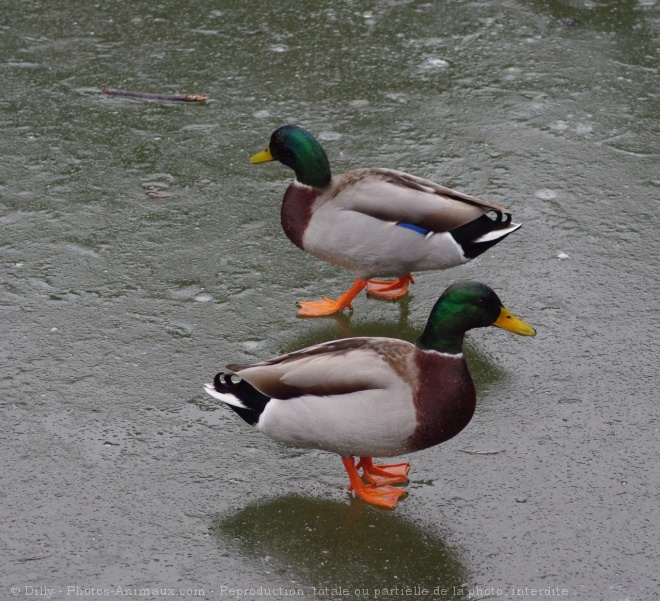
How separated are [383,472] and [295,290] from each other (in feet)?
4.42

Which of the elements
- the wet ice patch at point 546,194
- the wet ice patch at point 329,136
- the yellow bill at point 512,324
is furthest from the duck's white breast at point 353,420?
the wet ice patch at point 329,136

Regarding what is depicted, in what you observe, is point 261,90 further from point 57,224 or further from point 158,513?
point 158,513

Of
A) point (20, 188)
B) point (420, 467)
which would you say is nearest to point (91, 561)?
point (420, 467)

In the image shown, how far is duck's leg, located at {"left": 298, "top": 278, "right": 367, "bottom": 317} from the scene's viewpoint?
464cm

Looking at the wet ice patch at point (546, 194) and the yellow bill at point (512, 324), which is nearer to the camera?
the yellow bill at point (512, 324)

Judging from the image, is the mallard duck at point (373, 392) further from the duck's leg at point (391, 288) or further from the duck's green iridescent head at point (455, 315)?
the duck's leg at point (391, 288)

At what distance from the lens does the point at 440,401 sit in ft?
11.4

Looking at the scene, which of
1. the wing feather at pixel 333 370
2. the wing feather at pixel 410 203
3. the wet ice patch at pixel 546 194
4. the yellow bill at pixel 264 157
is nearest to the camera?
the wing feather at pixel 333 370

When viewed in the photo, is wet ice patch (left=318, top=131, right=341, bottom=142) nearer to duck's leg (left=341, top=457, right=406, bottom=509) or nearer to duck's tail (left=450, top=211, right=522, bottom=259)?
duck's tail (left=450, top=211, right=522, bottom=259)

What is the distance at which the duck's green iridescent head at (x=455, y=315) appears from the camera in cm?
357

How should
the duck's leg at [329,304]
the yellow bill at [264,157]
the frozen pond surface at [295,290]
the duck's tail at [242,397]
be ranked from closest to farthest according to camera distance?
1. the frozen pond surface at [295,290]
2. the duck's tail at [242,397]
3. the duck's leg at [329,304]
4. the yellow bill at [264,157]

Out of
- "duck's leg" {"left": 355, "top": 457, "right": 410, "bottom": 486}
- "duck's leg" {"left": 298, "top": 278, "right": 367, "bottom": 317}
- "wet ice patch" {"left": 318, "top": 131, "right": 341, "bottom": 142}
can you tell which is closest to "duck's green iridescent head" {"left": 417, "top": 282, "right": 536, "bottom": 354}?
"duck's leg" {"left": 355, "top": 457, "right": 410, "bottom": 486}

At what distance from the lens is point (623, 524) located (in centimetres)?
344

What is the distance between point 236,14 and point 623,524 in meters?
5.07
